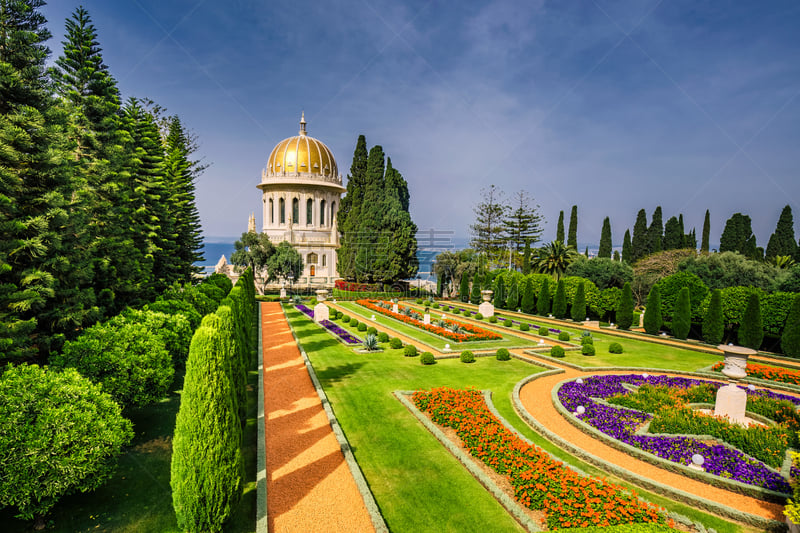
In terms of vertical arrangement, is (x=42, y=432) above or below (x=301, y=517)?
above

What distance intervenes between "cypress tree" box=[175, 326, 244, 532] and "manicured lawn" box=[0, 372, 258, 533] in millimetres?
776

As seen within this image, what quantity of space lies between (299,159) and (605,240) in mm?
50651

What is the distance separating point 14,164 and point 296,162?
2405 inches

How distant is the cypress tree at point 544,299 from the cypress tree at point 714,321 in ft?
40.6

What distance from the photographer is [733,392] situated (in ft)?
37.7

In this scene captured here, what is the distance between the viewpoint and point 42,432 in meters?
6.69

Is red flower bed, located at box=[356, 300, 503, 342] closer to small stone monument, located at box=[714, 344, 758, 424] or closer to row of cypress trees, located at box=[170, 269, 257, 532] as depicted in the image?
small stone monument, located at box=[714, 344, 758, 424]

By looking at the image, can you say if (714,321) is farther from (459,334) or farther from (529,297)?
(529,297)

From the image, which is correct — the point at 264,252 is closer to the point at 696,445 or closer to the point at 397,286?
the point at 397,286

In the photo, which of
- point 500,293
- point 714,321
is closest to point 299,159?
point 500,293

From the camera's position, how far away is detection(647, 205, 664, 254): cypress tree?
51406mm

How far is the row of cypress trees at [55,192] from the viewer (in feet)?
34.1

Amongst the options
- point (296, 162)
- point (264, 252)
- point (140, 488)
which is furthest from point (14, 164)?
point (296, 162)

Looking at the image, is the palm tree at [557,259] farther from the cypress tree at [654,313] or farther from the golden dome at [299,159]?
the golden dome at [299,159]
